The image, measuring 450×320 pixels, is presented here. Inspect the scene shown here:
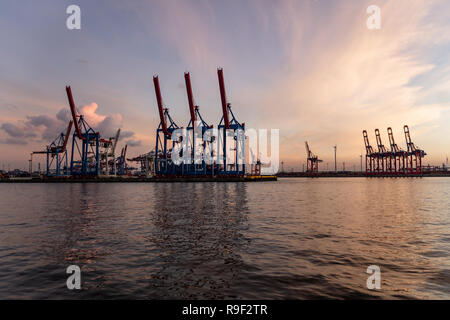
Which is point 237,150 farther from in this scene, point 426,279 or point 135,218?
point 426,279

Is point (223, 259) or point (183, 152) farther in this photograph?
point (183, 152)

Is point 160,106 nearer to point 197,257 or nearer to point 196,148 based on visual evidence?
point 196,148

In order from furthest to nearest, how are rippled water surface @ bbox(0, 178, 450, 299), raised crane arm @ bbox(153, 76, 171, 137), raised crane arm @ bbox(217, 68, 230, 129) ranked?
raised crane arm @ bbox(153, 76, 171, 137) → raised crane arm @ bbox(217, 68, 230, 129) → rippled water surface @ bbox(0, 178, 450, 299)

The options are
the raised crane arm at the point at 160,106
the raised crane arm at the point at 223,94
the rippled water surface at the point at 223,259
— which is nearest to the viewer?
the rippled water surface at the point at 223,259

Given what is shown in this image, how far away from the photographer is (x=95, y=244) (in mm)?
10086

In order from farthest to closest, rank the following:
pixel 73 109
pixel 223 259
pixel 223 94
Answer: pixel 73 109, pixel 223 94, pixel 223 259

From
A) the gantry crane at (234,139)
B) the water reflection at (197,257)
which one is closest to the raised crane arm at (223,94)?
the gantry crane at (234,139)

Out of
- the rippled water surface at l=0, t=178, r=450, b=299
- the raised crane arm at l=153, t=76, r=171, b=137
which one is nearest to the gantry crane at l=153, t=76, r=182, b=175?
the raised crane arm at l=153, t=76, r=171, b=137

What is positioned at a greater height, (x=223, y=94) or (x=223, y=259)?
(x=223, y=94)

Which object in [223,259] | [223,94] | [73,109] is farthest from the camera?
[73,109]

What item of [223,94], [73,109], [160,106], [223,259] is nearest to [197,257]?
[223,259]

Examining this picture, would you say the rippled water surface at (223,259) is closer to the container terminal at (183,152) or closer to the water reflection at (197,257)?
the water reflection at (197,257)

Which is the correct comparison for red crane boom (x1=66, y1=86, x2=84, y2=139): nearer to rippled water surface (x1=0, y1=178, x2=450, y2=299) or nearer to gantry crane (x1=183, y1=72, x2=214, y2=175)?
gantry crane (x1=183, y1=72, x2=214, y2=175)
